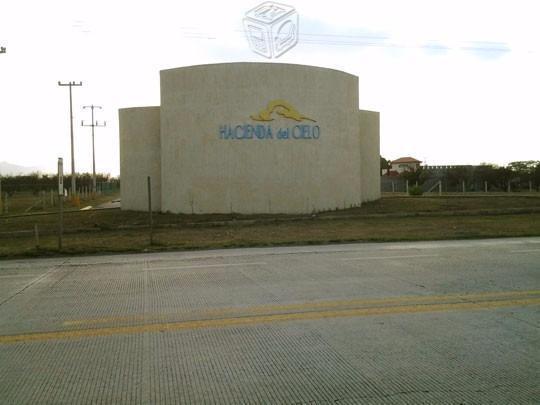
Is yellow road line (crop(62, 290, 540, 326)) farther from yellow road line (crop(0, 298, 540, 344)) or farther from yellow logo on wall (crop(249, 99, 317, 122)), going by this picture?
yellow logo on wall (crop(249, 99, 317, 122))

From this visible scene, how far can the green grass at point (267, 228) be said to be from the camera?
15.6 metres

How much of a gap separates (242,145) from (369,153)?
10.9 m

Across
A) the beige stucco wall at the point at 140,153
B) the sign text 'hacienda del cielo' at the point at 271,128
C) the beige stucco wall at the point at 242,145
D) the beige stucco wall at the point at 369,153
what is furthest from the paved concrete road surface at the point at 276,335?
the beige stucco wall at the point at 369,153

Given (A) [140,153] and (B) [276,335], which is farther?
(A) [140,153]

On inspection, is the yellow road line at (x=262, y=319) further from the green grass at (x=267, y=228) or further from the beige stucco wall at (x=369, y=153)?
the beige stucco wall at (x=369, y=153)

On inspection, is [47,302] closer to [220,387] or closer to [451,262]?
[220,387]

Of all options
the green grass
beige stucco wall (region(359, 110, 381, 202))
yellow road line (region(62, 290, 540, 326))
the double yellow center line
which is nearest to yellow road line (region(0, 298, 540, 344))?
the double yellow center line

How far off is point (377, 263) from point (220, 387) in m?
7.13

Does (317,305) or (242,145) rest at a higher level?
(242,145)

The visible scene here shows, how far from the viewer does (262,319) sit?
648cm

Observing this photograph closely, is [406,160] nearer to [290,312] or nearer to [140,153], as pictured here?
[140,153]

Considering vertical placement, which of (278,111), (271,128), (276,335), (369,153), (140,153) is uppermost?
(278,111)

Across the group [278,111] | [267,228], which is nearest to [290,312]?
[267,228]

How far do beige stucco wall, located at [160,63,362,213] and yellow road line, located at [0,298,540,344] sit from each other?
1791cm
